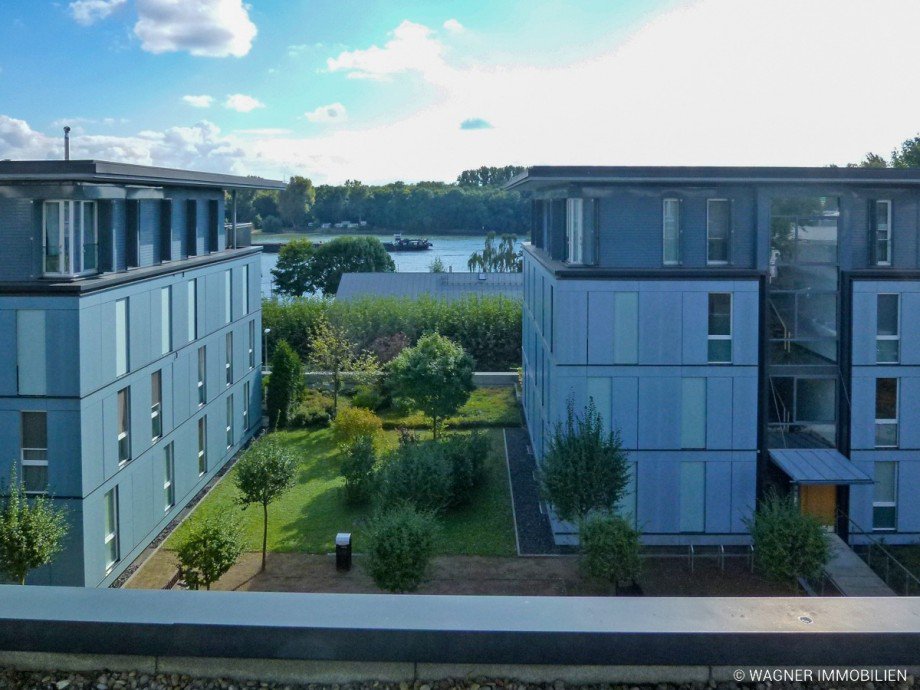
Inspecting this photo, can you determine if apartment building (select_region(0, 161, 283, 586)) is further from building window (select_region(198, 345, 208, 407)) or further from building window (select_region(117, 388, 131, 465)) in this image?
building window (select_region(198, 345, 208, 407))

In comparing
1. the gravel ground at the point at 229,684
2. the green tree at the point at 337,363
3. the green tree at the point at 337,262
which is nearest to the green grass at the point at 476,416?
the green tree at the point at 337,363

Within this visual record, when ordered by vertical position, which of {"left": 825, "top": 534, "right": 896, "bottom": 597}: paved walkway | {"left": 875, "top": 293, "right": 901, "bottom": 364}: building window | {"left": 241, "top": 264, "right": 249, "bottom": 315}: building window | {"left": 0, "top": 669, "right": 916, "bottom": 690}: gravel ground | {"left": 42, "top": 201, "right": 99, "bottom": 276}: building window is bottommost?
{"left": 825, "top": 534, "right": 896, "bottom": 597}: paved walkway

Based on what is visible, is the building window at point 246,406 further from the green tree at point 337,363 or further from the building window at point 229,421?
the green tree at point 337,363

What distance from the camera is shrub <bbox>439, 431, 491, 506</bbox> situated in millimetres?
21750

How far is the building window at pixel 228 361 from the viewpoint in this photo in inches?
1003

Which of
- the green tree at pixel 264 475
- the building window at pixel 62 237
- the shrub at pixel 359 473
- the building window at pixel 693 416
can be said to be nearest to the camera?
the building window at pixel 62 237

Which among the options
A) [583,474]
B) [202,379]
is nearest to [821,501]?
[583,474]

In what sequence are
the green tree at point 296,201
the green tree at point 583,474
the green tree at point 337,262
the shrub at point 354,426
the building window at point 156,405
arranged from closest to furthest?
1. the green tree at point 583,474
2. the building window at point 156,405
3. the shrub at point 354,426
4. the green tree at point 337,262
5. the green tree at point 296,201

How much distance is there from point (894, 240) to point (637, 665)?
60.8ft

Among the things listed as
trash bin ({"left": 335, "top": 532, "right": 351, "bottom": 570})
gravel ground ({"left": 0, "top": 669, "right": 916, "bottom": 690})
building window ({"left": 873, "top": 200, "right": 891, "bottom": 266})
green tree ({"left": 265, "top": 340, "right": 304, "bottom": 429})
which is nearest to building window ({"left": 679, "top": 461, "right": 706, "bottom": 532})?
building window ({"left": 873, "top": 200, "right": 891, "bottom": 266})

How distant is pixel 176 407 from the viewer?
68.4ft

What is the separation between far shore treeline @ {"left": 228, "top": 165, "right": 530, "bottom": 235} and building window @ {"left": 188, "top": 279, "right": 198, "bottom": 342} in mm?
52349

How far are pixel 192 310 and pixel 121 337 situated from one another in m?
4.62

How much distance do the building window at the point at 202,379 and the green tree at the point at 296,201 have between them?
60.6m
